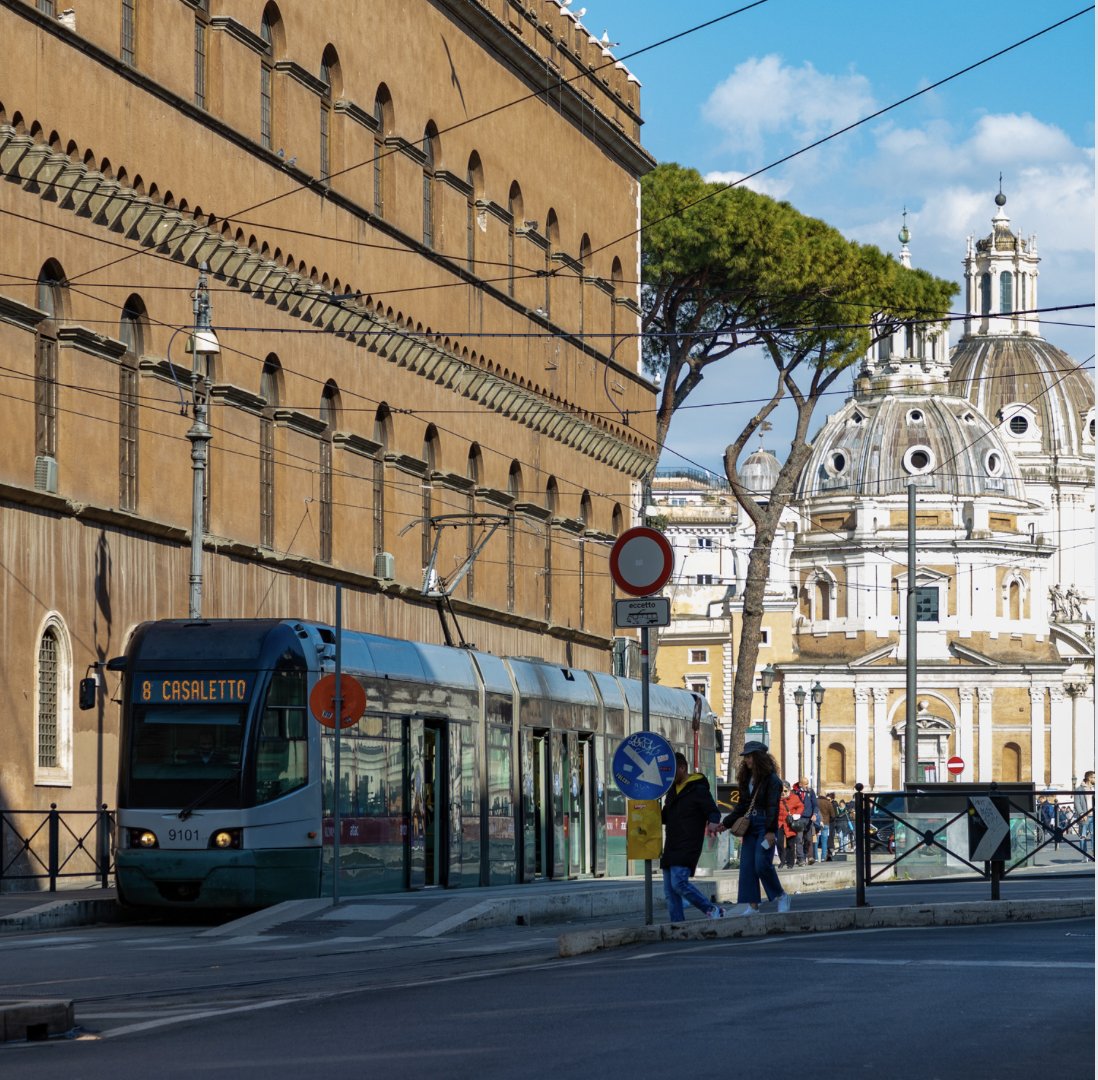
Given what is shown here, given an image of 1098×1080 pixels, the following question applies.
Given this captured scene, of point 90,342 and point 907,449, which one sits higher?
point 907,449

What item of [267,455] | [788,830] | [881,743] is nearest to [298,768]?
[267,455]

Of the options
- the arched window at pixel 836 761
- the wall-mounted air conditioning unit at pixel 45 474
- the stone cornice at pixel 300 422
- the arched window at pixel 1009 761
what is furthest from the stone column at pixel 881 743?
the wall-mounted air conditioning unit at pixel 45 474

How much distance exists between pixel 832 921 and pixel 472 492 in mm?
22323

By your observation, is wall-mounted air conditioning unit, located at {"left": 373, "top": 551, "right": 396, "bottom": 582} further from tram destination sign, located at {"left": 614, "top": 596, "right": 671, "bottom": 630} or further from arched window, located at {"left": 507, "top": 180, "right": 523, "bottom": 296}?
tram destination sign, located at {"left": 614, "top": 596, "right": 671, "bottom": 630}

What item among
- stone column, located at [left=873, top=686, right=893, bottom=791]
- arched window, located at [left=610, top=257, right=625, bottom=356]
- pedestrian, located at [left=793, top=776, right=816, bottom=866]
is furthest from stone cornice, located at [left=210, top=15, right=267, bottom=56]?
stone column, located at [left=873, top=686, right=893, bottom=791]

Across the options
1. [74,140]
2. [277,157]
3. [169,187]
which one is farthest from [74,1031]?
[277,157]

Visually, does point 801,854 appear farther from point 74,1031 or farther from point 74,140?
point 74,1031

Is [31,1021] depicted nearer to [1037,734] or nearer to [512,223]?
[512,223]

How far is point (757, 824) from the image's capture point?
19.9 m

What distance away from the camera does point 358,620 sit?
1423 inches

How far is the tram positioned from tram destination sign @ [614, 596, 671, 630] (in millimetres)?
4590

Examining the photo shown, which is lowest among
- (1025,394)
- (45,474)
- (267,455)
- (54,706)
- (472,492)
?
(54,706)

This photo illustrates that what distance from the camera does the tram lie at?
21297 millimetres

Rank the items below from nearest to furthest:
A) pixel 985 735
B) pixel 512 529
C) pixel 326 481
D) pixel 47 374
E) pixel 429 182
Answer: pixel 47 374, pixel 326 481, pixel 429 182, pixel 512 529, pixel 985 735
